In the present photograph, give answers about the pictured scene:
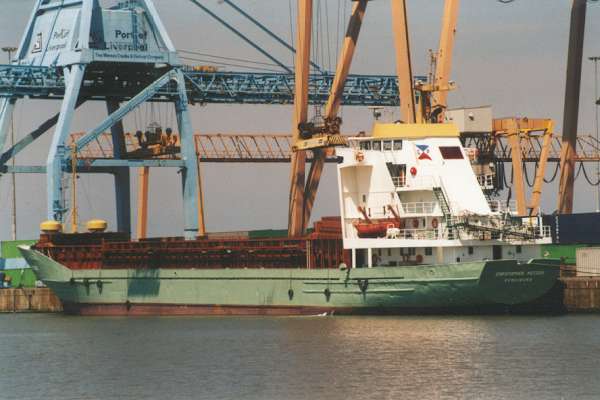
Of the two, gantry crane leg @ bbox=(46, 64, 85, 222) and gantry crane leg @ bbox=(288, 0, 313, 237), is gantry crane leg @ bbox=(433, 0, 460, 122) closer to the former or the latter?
gantry crane leg @ bbox=(288, 0, 313, 237)

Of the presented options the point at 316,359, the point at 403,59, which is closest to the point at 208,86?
the point at 403,59

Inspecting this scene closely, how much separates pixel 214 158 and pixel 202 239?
3053cm

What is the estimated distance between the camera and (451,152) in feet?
206

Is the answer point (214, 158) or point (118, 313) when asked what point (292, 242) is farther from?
point (214, 158)

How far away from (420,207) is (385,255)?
2.64m

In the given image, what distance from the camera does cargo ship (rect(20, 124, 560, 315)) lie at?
2340 inches

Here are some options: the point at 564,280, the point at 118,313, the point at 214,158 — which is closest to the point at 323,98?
the point at 214,158

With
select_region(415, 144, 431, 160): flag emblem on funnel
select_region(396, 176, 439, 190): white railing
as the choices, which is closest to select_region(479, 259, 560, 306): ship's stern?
select_region(396, 176, 439, 190): white railing

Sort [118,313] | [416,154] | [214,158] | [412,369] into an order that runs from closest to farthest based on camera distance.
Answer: [412,369]
[416,154]
[118,313]
[214,158]

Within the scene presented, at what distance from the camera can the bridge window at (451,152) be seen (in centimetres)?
6269

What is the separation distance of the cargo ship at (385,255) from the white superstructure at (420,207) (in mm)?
49

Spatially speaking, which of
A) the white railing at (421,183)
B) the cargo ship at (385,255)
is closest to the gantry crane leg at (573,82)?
the cargo ship at (385,255)

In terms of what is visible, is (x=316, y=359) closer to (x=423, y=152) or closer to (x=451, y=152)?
(x=423, y=152)

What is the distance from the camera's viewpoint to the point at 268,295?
65.4m
